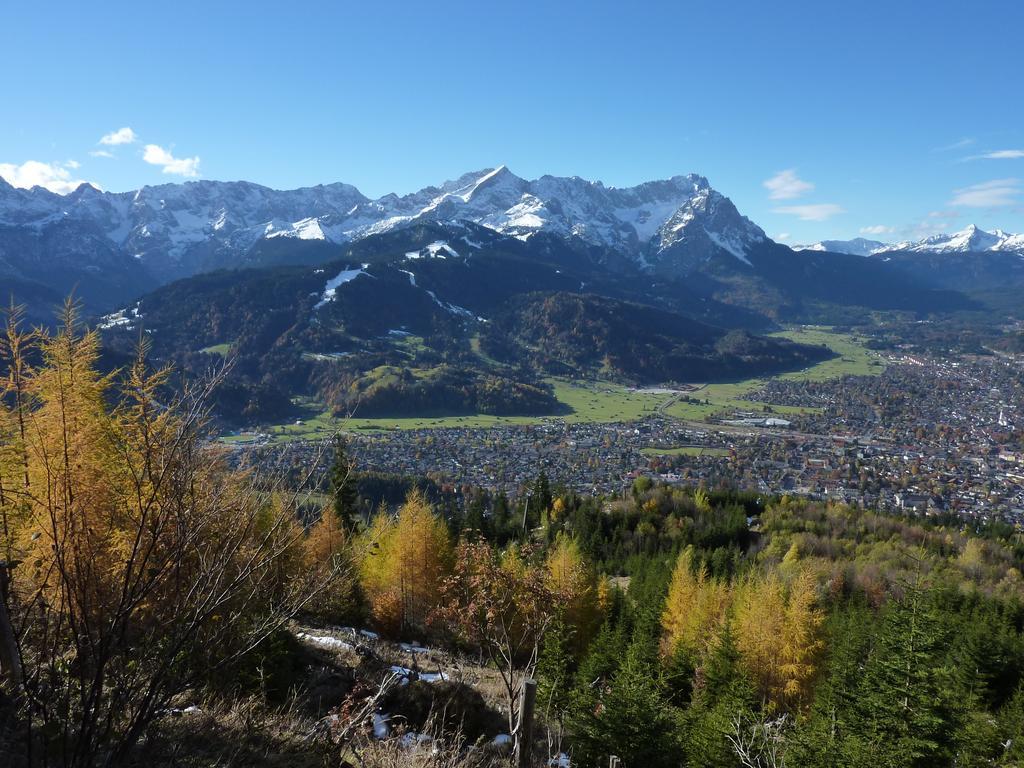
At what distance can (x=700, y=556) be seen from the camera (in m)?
44.1

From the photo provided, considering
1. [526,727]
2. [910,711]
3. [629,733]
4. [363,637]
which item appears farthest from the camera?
[363,637]

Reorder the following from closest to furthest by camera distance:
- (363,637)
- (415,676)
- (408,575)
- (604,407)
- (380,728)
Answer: (380,728) → (415,676) → (363,637) → (408,575) → (604,407)

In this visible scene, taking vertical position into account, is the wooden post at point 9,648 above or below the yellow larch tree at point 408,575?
above

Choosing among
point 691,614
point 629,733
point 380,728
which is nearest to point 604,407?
point 691,614

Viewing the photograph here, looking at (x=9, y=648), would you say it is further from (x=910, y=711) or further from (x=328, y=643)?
(x=910, y=711)

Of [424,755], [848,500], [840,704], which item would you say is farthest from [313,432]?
[424,755]

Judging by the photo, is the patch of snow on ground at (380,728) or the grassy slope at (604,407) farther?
the grassy slope at (604,407)

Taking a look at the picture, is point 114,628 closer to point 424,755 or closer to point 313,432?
point 424,755

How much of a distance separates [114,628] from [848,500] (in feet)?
333

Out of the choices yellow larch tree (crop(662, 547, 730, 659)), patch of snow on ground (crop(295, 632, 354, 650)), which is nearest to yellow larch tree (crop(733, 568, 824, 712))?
yellow larch tree (crop(662, 547, 730, 659))

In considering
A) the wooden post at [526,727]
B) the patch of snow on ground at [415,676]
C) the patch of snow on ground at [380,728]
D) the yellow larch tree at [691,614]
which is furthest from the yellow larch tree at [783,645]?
the wooden post at [526,727]

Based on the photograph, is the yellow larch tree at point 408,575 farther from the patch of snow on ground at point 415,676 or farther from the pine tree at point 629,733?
the pine tree at point 629,733

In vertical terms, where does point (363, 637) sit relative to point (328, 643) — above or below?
below

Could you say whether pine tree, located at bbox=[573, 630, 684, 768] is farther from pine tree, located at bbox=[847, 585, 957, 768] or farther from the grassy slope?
the grassy slope
